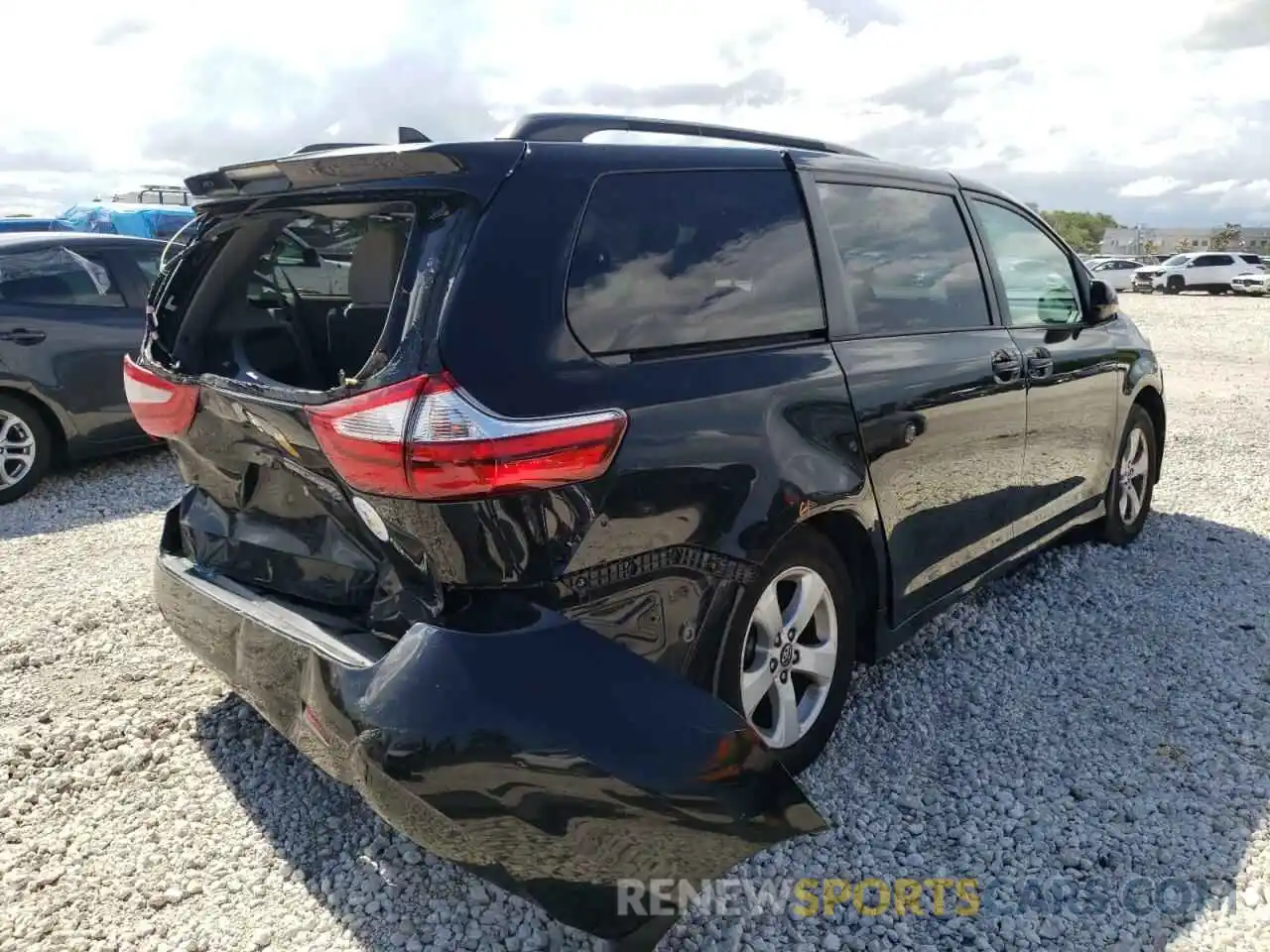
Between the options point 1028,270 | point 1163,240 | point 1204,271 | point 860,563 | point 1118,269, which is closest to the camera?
point 860,563

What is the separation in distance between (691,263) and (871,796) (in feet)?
5.25

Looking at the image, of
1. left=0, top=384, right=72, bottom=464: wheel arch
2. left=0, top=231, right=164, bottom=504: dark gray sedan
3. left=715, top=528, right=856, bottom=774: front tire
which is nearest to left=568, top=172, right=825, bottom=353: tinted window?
left=715, top=528, right=856, bottom=774: front tire

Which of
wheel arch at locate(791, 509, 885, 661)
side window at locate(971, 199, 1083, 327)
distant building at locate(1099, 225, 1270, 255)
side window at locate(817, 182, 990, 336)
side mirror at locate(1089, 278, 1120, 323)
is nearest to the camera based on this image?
wheel arch at locate(791, 509, 885, 661)

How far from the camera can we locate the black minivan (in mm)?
1974

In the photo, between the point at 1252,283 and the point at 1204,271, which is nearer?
the point at 1252,283

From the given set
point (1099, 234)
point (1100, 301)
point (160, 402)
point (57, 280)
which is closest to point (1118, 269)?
point (1100, 301)

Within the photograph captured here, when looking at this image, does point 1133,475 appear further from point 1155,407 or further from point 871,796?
point 871,796

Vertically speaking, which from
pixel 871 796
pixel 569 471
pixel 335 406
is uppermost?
pixel 335 406

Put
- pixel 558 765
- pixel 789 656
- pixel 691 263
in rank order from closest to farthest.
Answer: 1. pixel 558 765
2. pixel 691 263
3. pixel 789 656

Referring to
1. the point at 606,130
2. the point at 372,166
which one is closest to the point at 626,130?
the point at 606,130

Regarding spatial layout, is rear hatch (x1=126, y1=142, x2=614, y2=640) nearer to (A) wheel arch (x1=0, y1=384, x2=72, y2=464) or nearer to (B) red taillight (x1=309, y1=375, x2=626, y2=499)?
(B) red taillight (x1=309, y1=375, x2=626, y2=499)

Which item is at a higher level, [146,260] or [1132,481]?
[146,260]

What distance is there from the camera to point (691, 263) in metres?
2.46

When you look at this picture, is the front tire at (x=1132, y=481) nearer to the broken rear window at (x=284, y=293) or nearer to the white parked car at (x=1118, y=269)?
the broken rear window at (x=284, y=293)
